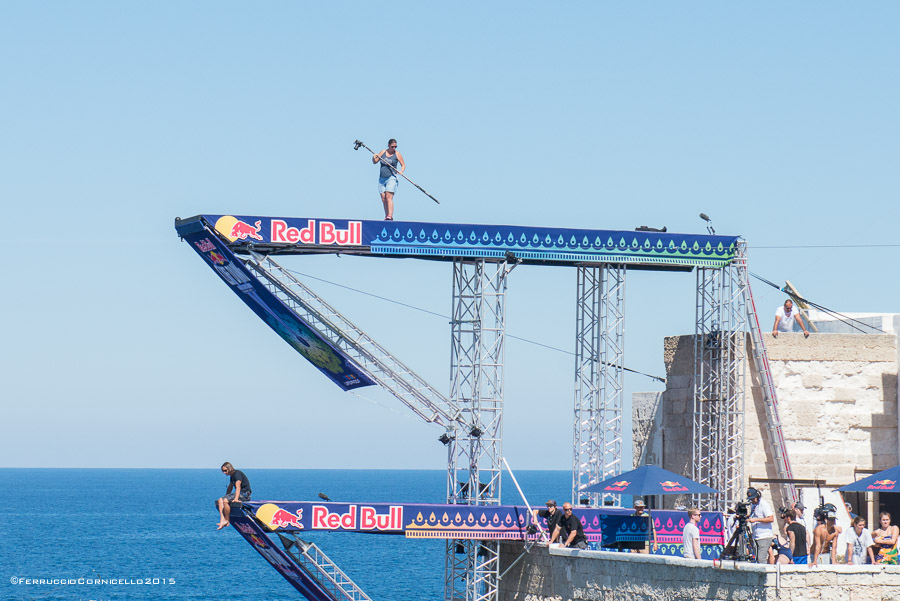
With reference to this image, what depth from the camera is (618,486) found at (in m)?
24.2

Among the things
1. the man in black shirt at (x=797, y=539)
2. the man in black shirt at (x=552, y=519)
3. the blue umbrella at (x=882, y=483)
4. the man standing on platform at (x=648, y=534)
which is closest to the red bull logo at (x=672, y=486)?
the man standing on platform at (x=648, y=534)

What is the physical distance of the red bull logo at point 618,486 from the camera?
2408cm

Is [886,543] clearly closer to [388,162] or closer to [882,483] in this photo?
[882,483]

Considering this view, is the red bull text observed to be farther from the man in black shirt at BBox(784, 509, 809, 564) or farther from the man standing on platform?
the man in black shirt at BBox(784, 509, 809, 564)

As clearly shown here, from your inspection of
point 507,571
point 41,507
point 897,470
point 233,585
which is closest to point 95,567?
point 233,585

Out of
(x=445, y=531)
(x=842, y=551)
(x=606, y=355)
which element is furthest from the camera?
(x=606, y=355)

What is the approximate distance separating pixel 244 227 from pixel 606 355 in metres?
8.01

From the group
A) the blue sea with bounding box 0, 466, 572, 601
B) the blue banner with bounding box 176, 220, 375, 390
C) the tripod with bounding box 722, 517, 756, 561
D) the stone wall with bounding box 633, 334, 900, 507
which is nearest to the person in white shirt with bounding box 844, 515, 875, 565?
the tripod with bounding box 722, 517, 756, 561

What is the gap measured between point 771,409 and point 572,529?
5.97 m

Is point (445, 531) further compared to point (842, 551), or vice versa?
point (445, 531)

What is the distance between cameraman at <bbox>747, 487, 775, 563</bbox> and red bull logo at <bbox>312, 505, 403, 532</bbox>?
6.94 m

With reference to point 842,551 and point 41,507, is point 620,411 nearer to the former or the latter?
point 842,551

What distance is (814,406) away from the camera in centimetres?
2788

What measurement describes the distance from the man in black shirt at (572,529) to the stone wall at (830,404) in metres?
4.90
